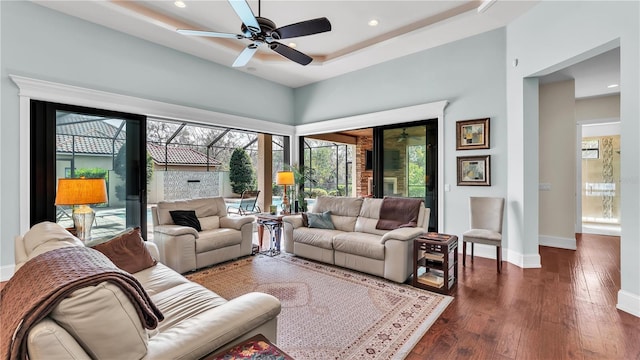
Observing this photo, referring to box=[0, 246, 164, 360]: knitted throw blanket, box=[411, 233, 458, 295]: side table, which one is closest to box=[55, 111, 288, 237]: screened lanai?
box=[0, 246, 164, 360]: knitted throw blanket

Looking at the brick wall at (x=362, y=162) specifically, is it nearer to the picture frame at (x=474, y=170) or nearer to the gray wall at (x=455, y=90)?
the gray wall at (x=455, y=90)

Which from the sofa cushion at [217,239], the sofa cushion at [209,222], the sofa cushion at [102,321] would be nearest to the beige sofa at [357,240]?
the sofa cushion at [217,239]

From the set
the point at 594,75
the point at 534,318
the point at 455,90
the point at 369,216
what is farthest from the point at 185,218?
the point at 594,75

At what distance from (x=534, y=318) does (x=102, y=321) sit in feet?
10.4

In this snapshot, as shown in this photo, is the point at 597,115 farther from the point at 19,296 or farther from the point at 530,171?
the point at 19,296

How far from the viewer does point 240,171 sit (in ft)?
29.4

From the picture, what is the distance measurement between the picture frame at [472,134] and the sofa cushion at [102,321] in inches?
184

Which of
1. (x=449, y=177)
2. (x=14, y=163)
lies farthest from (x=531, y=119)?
(x=14, y=163)

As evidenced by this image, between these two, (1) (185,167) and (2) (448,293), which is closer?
(2) (448,293)

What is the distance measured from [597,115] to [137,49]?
8.60m

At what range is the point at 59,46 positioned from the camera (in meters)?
3.77

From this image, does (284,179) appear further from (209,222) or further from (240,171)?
(240,171)

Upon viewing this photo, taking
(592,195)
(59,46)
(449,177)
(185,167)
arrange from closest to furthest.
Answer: (59,46) < (449,177) < (592,195) < (185,167)

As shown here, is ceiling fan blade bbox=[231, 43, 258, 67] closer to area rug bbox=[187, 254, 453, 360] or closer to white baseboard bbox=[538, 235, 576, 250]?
area rug bbox=[187, 254, 453, 360]
